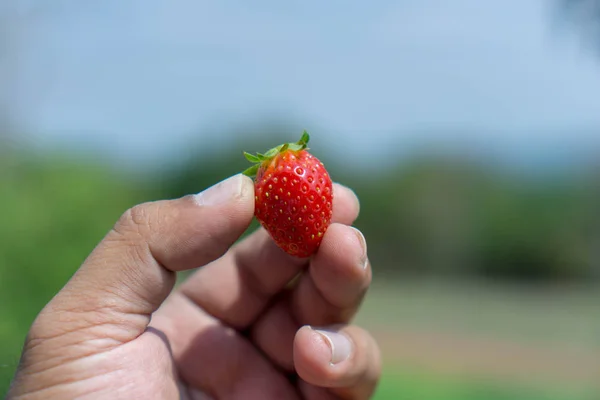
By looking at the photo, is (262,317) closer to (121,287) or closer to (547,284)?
(121,287)

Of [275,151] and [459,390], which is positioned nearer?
[275,151]

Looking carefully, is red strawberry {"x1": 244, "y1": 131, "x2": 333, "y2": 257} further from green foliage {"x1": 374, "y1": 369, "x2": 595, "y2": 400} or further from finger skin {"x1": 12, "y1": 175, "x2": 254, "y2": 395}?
green foliage {"x1": 374, "y1": 369, "x2": 595, "y2": 400}

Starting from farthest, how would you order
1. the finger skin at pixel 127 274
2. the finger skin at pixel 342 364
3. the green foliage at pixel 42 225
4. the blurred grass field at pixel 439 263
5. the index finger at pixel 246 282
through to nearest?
the blurred grass field at pixel 439 263, the green foliage at pixel 42 225, the index finger at pixel 246 282, the finger skin at pixel 342 364, the finger skin at pixel 127 274

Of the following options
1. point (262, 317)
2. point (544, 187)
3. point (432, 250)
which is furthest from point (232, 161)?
point (262, 317)

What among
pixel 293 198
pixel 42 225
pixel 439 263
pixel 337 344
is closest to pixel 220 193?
pixel 293 198

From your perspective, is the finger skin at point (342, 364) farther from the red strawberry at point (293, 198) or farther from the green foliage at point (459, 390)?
the green foliage at point (459, 390)

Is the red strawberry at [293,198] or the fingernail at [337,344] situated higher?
the red strawberry at [293,198]

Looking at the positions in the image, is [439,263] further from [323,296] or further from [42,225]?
[323,296]

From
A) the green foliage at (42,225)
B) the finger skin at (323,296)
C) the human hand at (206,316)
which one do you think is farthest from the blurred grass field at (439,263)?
the finger skin at (323,296)
